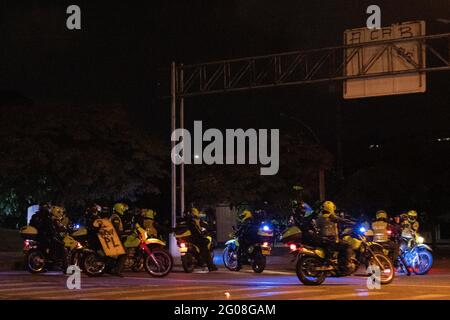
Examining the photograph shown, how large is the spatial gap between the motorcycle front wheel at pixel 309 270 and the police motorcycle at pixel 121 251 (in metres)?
3.80

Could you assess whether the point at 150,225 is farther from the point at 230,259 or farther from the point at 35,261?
the point at 35,261

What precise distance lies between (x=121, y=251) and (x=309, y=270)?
15.9ft

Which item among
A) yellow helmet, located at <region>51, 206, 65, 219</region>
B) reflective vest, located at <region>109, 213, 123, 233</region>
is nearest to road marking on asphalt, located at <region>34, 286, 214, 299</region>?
reflective vest, located at <region>109, 213, 123, 233</region>

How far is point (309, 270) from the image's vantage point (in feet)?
49.0

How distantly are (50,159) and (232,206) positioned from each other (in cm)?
1275

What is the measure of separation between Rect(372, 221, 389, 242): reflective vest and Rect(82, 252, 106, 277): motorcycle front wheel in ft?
22.0

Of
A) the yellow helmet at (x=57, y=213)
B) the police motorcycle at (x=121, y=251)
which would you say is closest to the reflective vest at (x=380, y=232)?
the police motorcycle at (x=121, y=251)

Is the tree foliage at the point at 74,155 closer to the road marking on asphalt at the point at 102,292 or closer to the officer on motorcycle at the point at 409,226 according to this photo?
the officer on motorcycle at the point at 409,226

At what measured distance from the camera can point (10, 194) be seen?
102 feet

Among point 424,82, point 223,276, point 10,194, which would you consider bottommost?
point 223,276

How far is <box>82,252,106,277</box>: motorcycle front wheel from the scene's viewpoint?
57.9 ft
